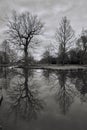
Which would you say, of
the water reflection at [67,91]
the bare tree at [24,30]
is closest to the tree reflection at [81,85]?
the water reflection at [67,91]

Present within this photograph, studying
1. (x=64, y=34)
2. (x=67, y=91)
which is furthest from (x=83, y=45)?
(x=67, y=91)

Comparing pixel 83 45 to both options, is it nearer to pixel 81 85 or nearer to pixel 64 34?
pixel 64 34

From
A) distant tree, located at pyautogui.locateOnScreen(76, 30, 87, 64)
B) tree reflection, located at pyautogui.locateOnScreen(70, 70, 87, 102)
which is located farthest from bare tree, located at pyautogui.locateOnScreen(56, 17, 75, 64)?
tree reflection, located at pyautogui.locateOnScreen(70, 70, 87, 102)

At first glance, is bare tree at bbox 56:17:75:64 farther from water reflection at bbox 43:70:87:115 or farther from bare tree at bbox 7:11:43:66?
water reflection at bbox 43:70:87:115

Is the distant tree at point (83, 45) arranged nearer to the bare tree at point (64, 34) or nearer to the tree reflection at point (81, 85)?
the bare tree at point (64, 34)

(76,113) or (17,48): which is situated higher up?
(17,48)

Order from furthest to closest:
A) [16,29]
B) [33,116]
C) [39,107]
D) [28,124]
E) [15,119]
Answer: [16,29] → [39,107] → [33,116] → [15,119] → [28,124]

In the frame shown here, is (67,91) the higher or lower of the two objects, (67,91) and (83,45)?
the lower

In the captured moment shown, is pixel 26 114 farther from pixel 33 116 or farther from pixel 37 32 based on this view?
pixel 37 32

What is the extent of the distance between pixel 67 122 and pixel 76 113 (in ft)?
2.43

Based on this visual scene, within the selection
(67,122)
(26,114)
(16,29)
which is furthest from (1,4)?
(16,29)

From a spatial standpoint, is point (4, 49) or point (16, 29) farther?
point (4, 49)

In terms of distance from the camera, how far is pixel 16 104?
15.9 feet

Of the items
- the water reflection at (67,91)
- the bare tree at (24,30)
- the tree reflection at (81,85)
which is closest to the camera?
the water reflection at (67,91)
